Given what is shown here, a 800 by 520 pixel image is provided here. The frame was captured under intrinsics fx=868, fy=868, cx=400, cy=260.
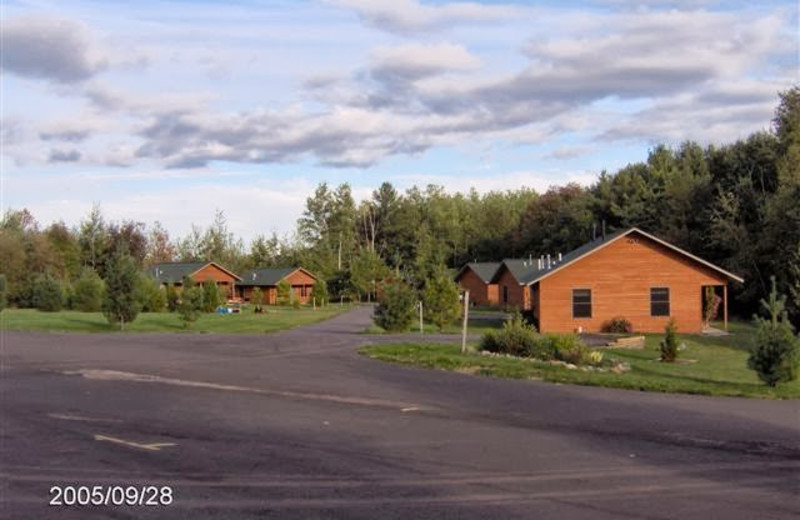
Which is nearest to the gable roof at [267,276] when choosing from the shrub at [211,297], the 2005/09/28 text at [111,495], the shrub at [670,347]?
the shrub at [211,297]

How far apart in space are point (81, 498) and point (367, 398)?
24.7 ft

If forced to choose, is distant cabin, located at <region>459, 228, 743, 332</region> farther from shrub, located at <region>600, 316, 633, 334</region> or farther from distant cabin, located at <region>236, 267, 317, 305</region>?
distant cabin, located at <region>236, 267, 317, 305</region>

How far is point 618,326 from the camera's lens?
41.7 metres

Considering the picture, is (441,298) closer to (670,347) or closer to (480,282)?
(670,347)

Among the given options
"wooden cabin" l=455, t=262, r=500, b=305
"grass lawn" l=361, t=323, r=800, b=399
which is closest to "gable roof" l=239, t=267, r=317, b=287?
"wooden cabin" l=455, t=262, r=500, b=305

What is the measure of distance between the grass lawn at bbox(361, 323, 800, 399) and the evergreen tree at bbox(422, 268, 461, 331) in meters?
9.64

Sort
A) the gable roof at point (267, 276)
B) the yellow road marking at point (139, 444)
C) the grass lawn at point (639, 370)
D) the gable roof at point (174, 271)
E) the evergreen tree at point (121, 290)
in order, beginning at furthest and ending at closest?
1. the gable roof at point (267, 276)
2. the gable roof at point (174, 271)
3. the evergreen tree at point (121, 290)
4. the grass lawn at point (639, 370)
5. the yellow road marking at point (139, 444)

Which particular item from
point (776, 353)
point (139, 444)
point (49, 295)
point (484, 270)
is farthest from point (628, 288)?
point (484, 270)

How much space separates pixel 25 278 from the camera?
72.1 metres

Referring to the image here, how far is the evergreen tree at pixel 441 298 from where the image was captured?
127 feet

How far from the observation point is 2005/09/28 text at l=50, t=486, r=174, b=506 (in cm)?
754

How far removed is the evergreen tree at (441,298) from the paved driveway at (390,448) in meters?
20.4

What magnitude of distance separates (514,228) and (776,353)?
84320 mm

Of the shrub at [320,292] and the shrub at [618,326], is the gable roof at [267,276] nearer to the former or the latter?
the shrub at [320,292]
